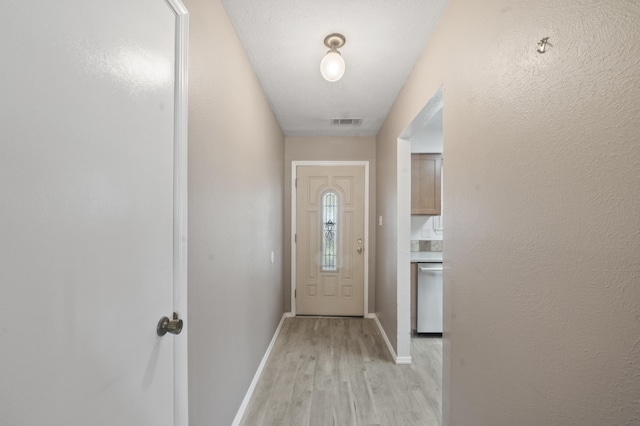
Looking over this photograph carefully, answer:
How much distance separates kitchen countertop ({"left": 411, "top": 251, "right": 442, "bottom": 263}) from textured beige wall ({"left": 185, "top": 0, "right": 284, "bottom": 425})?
1885 millimetres

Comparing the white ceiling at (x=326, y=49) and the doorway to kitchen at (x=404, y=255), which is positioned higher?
the white ceiling at (x=326, y=49)

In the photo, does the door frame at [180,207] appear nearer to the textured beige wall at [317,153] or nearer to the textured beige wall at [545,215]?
the textured beige wall at [545,215]

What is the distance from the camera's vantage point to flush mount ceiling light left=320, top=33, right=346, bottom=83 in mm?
1834

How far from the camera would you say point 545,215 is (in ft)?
2.81

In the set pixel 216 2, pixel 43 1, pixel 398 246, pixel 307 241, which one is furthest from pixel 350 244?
pixel 43 1

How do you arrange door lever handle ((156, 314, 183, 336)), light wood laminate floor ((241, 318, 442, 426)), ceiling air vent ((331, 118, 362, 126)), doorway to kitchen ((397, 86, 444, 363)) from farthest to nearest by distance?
ceiling air vent ((331, 118, 362, 126)), doorway to kitchen ((397, 86, 444, 363)), light wood laminate floor ((241, 318, 442, 426)), door lever handle ((156, 314, 183, 336))

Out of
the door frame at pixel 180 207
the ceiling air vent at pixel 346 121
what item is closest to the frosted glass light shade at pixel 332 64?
the door frame at pixel 180 207

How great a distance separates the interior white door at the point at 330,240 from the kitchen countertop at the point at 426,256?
2.24ft

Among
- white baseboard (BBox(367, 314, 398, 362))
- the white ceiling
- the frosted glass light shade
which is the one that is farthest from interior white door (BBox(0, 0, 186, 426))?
white baseboard (BBox(367, 314, 398, 362))

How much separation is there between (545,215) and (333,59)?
149cm

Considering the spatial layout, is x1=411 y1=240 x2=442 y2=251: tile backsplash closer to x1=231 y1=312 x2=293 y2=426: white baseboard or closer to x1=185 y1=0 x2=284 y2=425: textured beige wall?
x1=231 y1=312 x2=293 y2=426: white baseboard

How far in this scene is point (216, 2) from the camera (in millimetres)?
1492

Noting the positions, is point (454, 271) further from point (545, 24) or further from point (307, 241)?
point (307, 241)

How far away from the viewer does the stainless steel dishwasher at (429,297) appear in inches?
133
